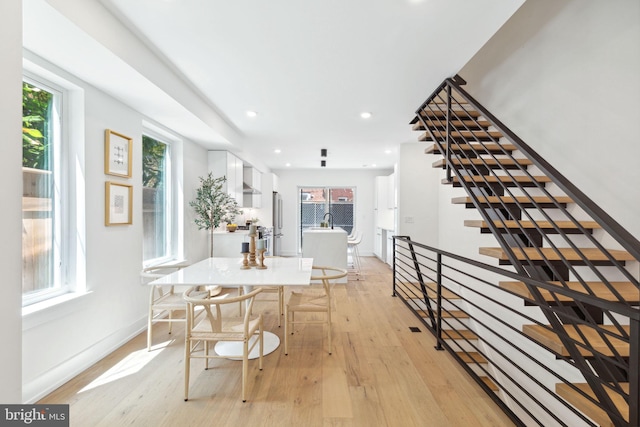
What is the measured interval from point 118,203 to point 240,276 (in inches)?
60.7

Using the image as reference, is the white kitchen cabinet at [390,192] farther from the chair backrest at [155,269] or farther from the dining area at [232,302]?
the chair backrest at [155,269]

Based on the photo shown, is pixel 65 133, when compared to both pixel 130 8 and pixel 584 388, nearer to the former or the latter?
pixel 130 8

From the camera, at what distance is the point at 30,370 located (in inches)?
79.4

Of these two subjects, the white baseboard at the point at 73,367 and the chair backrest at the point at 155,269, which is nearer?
the white baseboard at the point at 73,367

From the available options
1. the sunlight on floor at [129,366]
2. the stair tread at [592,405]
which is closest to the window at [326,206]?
the sunlight on floor at [129,366]

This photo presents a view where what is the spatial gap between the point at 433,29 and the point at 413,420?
2643mm

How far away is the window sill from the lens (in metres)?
2.01

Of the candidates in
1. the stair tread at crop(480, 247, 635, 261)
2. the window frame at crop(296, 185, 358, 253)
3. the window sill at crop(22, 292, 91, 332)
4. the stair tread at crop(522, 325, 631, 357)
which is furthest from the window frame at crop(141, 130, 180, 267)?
the window frame at crop(296, 185, 358, 253)

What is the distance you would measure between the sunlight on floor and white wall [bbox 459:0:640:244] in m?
3.84

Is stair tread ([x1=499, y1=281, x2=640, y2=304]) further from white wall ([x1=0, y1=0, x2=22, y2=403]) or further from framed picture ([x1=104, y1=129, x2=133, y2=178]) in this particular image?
framed picture ([x1=104, y1=129, x2=133, y2=178])

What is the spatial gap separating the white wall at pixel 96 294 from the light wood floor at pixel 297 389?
0.45 ft

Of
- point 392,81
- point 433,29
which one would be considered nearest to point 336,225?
point 392,81

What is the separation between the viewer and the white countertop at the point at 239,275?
2.21m

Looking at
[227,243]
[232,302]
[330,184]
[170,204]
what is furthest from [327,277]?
[330,184]
